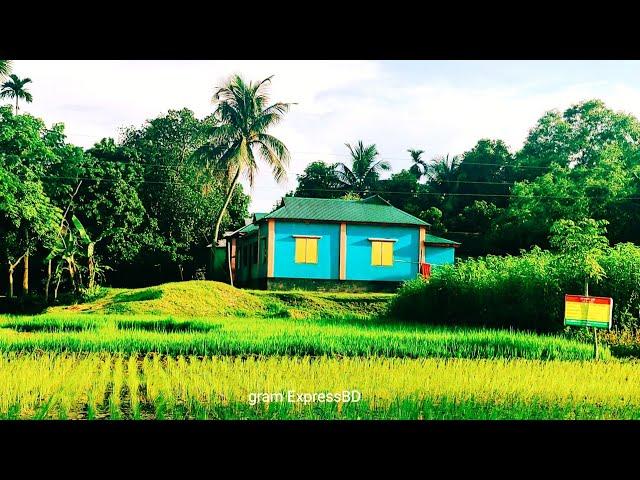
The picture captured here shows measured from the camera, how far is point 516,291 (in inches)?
267

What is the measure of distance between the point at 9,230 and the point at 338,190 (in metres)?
2.38

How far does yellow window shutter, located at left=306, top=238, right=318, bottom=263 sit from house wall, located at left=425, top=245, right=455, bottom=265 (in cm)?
90

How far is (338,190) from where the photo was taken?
5176 mm

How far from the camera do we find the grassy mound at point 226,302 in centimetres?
561

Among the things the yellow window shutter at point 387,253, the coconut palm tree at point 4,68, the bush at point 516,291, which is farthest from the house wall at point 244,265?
the coconut palm tree at point 4,68

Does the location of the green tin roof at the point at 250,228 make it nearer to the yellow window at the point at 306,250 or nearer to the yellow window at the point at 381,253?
the yellow window at the point at 306,250

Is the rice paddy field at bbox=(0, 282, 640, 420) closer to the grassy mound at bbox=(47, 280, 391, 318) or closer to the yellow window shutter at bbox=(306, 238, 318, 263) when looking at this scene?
the grassy mound at bbox=(47, 280, 391, 318)

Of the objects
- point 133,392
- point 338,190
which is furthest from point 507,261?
point 133,392

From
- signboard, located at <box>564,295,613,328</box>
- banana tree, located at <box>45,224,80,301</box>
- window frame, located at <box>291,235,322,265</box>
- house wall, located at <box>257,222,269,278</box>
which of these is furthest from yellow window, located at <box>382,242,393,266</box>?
banana tree, located at <box>45,224,80,301</box>

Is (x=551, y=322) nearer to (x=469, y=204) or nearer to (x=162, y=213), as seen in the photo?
(x=469, y=204)

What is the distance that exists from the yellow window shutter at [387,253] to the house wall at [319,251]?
38 centimetres

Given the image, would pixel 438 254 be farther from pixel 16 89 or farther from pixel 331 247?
pixel 16 89

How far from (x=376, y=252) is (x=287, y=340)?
1.03 meters

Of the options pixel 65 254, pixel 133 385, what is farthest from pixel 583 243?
pixel 65 254
